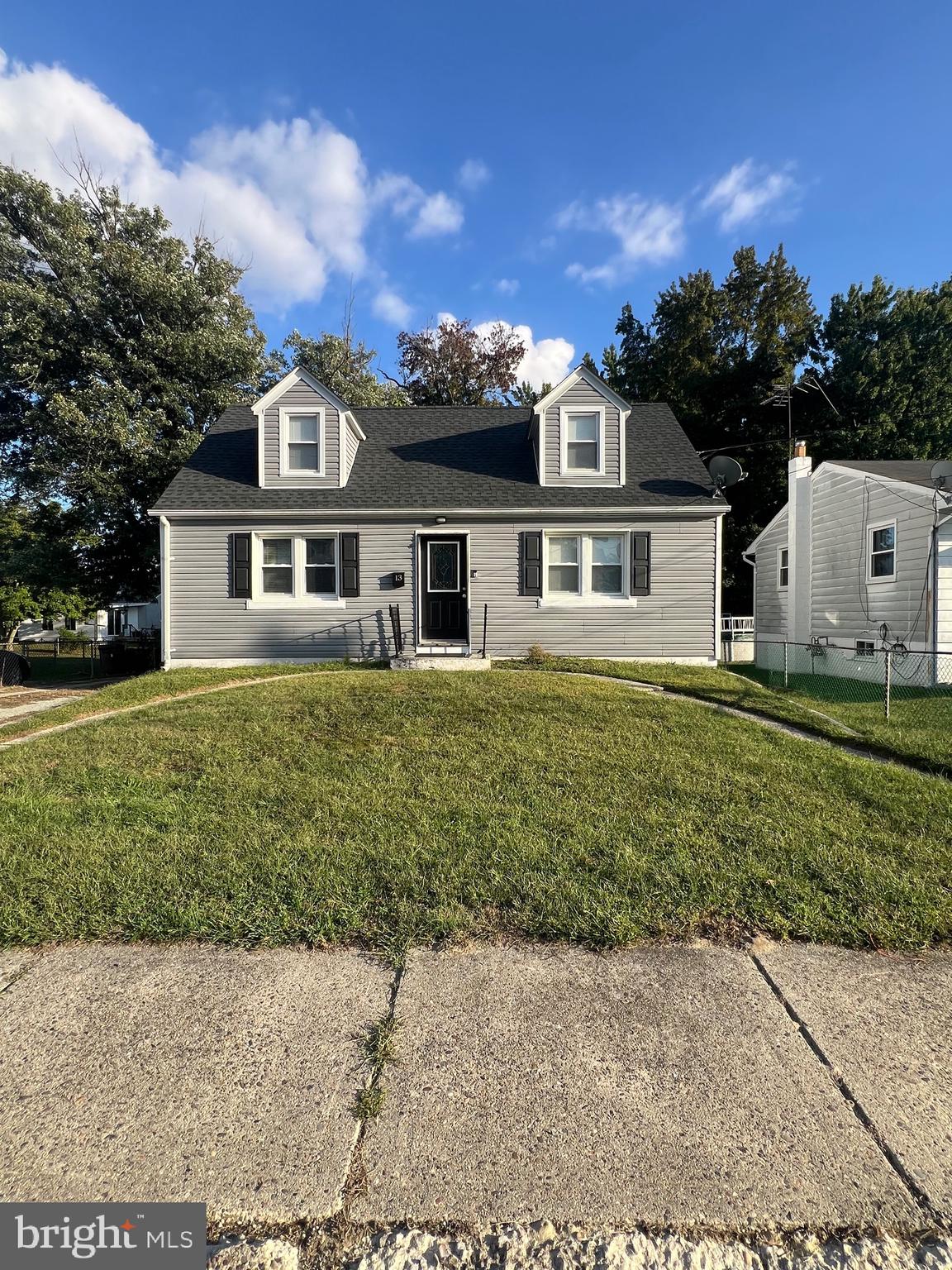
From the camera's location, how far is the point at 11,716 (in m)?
7.88

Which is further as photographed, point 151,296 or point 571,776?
point 151,296

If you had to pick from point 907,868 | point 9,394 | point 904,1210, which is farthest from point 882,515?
point 9,394

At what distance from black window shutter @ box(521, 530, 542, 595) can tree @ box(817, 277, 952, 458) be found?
1835cm

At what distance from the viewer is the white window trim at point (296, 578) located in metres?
11.3

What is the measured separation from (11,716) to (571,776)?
314 inches

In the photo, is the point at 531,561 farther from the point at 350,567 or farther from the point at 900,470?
the point at 900,470

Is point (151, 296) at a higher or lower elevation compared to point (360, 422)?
higher

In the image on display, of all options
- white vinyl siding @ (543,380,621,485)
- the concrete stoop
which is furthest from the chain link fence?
the concrete stoop

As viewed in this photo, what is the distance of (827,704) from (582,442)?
6718 mm

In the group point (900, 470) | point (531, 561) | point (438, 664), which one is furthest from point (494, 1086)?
point (900, 470)

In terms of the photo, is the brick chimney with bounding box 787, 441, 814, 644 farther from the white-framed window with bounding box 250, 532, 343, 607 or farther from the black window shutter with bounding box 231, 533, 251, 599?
the black window shutter with bounding box 231, 533, 251, 599

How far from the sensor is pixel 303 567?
37.4 ft

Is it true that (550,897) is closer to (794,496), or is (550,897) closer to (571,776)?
(571,776)

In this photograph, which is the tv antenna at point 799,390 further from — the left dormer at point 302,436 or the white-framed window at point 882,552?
the left dormer at point 302,436
